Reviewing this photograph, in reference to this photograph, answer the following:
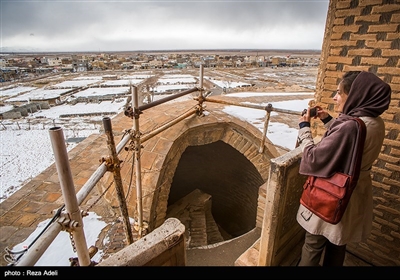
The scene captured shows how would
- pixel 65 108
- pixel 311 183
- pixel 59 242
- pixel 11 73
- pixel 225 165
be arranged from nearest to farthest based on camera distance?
pixel 311 183 → pixel 59 242 → pixel 225 165 → pixel 65 108 → pixel 11 73

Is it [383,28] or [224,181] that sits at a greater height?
[383,28]

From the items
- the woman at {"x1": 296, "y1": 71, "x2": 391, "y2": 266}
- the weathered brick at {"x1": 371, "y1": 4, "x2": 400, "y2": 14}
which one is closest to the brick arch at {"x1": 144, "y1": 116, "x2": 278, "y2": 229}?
the woman at {"x1": 296, "y1": 71, "x2": 391, "y2": 266}

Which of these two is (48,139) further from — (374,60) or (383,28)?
(383,28)

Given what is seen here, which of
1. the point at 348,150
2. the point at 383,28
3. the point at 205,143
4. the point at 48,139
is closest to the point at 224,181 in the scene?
the point at 205,143

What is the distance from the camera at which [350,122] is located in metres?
1.51

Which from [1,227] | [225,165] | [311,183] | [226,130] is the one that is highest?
[311,183]

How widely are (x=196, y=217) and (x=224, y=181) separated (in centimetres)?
227

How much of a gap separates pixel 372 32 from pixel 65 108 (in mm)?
31496

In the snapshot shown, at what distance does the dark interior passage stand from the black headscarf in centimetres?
523

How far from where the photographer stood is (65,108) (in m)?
27.2

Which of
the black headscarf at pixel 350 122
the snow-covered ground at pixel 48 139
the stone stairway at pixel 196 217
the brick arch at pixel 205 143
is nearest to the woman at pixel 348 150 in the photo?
the black headscarf at pixel 350 122

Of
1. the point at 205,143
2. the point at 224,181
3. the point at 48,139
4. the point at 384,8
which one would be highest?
the point at 384,8
